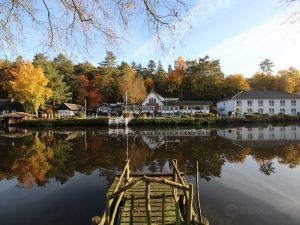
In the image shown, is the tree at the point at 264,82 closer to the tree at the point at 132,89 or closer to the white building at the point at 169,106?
the white building at the point at 169,106

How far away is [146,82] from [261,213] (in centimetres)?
6716

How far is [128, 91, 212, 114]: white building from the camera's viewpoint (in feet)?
196

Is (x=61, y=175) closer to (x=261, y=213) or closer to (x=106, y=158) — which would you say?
(x=106, y=158)

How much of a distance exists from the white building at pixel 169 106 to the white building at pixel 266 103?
6.17 metres

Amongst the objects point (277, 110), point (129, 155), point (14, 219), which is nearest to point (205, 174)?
point (129, 155)

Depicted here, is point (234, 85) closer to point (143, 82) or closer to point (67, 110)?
point (143, 82)

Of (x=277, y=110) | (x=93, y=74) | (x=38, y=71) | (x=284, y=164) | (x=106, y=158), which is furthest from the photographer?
(x=93, y=74)

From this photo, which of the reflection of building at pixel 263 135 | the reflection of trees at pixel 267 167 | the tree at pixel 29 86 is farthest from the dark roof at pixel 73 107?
the reflection of trees at pixel 267 167

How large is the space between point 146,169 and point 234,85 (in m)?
58.1

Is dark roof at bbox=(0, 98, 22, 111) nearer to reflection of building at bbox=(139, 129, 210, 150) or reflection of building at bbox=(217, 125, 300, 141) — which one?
reflection of building at bbox=(139, 129, 210, 150)

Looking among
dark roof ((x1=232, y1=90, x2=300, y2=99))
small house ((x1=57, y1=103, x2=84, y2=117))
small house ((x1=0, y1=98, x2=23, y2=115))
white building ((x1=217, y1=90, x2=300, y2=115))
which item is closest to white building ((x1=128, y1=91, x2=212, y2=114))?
white building ((x1=217, y1=90, x2=300, y2=115))

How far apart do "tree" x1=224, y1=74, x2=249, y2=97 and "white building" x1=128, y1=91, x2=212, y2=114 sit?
9.81m

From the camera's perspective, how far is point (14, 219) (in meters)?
7.76

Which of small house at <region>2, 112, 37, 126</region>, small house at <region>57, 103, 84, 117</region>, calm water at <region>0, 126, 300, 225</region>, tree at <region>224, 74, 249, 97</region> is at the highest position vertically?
tree at <region>224, 74, 249, 97</region>
